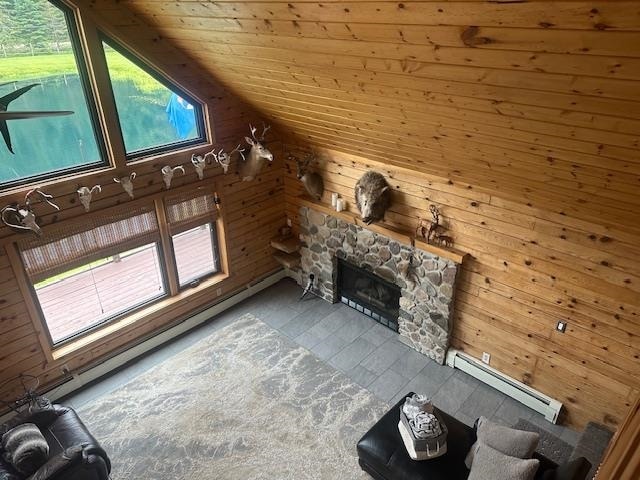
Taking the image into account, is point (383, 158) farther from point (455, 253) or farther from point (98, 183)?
point (98, 183)

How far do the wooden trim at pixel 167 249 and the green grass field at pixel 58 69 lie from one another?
4.00 ft

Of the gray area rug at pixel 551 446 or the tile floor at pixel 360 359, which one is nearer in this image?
the gray area rug at pixel 551 446

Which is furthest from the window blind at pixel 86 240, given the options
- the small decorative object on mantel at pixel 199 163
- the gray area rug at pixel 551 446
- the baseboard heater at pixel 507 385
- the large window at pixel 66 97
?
the gray area rug at pixel 551 446

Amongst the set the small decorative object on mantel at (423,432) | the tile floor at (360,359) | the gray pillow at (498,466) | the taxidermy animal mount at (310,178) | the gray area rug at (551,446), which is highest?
the taxidermy animal mount at (310,178)

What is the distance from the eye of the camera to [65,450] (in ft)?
10.8

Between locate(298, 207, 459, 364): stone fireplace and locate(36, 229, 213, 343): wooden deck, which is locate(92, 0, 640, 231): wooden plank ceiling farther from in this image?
locate(36, 229, 213, 343): wooden deck

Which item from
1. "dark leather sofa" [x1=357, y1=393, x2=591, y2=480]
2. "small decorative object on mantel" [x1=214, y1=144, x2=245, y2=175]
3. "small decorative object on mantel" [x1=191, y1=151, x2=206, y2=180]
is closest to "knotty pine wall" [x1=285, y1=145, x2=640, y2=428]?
"dark leather sofa" [x1=357, y1=393, x2=591, y2=480]

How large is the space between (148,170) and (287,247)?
7.14 feet

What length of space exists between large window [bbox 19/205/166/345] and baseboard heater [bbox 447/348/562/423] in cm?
354

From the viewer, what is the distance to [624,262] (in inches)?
131

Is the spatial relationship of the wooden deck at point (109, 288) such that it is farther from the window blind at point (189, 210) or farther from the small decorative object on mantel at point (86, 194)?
the small decorative object on mantel at point (86, 194)

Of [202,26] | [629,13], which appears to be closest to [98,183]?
[202,26]

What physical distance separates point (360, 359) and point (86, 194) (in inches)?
131

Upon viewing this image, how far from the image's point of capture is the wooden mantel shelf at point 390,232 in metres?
4.34
